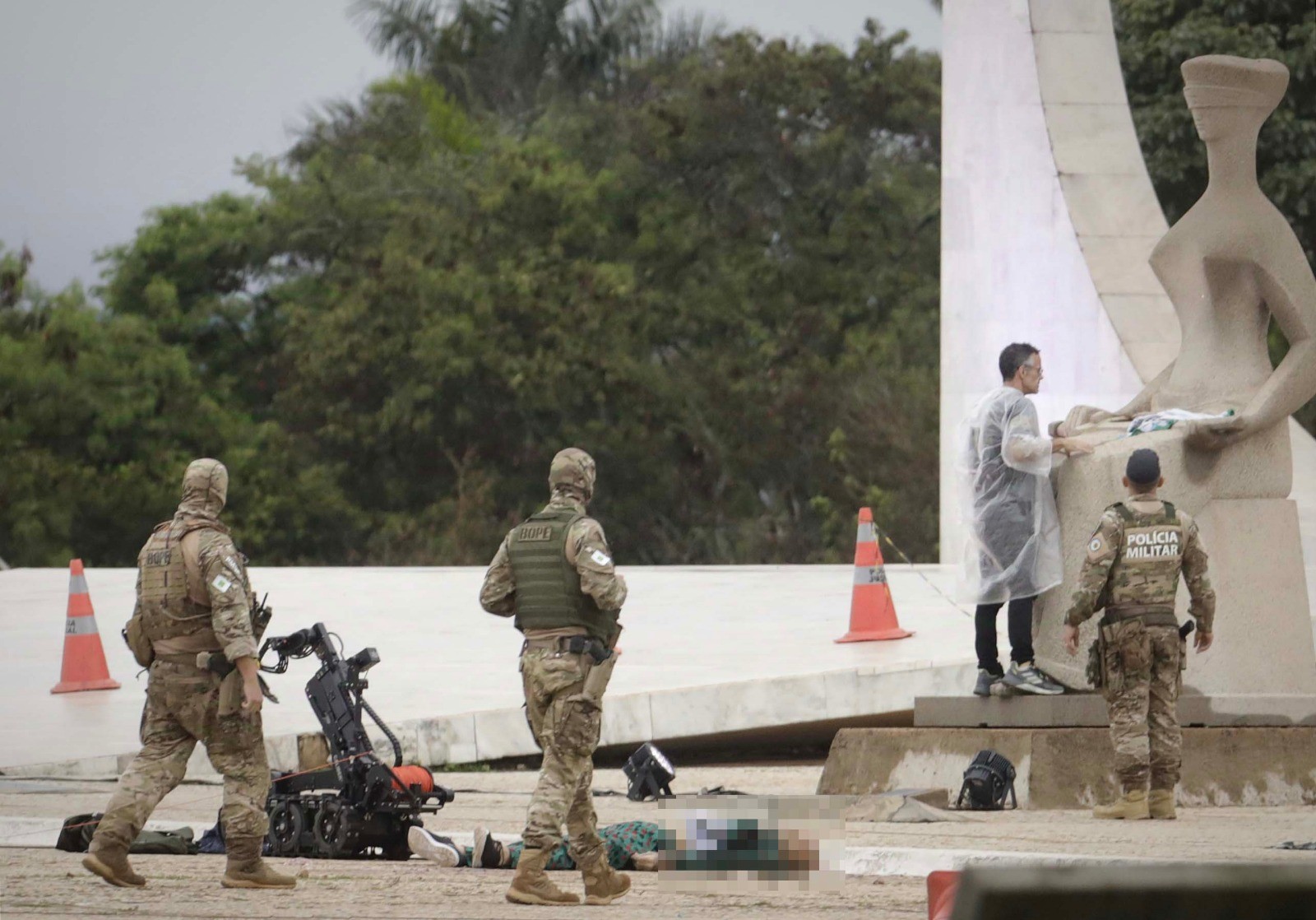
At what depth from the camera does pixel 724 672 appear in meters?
11.3

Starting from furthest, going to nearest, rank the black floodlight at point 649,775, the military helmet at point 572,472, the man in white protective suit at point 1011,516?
1. the black floodlight at point 649,775
2. the man in white protective suit at point 1011,516
3. the military helmet at point 572,472

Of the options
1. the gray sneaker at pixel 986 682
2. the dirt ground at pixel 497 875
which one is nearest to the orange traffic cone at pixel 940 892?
the dirt ground at pixel 497 875

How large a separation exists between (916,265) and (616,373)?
5256 mm

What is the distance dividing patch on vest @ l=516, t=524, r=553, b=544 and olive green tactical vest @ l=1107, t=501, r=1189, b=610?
8.53ft

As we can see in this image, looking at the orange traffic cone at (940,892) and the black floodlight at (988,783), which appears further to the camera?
the black floodlight at (988,783)

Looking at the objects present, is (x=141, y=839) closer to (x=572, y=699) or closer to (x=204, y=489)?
(x=204, y=489)

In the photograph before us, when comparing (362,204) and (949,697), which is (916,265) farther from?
(949,697)

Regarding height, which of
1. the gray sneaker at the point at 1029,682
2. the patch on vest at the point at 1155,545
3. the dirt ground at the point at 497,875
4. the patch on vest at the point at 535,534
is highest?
the patch on vest at the point at 1155,545

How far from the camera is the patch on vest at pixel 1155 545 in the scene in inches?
309

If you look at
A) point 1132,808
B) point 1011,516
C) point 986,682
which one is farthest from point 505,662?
point 1132,808

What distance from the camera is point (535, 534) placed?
6.52 m

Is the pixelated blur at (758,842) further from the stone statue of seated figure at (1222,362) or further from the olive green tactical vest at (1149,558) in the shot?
the stone statue of seated figure at (1222,362)

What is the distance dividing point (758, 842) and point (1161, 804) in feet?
11.8

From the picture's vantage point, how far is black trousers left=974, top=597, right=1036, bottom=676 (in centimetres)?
874
